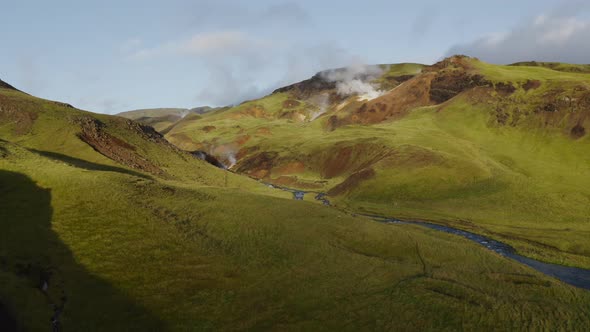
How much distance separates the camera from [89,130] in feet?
290

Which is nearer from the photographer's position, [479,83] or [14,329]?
[14,329]

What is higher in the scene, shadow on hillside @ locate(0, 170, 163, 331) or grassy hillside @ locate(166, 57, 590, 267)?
grassy hillside @ locate(166, 57, 590, 267)

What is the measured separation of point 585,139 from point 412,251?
9777cm

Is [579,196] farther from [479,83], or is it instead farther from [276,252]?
[479,83]

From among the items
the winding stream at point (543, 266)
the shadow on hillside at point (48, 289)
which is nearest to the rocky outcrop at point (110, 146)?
the shadow on hillside at point (48, 289)

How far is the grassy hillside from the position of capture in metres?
76.5

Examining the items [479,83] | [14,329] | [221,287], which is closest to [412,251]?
[221,287]

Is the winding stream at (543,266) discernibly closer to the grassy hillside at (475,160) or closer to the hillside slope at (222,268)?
the grassy hillside at (475,160)

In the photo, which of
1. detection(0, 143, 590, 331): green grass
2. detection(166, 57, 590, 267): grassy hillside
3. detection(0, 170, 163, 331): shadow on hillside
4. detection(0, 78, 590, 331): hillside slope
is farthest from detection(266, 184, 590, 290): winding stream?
detection(0, 170, 163, 331): shadow on hillside

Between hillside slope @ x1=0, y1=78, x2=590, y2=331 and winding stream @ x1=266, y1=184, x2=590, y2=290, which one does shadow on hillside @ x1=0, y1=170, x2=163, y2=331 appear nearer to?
hillside slope @ x1=0, y1=78, x2=590, y2=331

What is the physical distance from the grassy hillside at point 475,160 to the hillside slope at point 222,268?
2652cm

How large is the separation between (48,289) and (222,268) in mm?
13299

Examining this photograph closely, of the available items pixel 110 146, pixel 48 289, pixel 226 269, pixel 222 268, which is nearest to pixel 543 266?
pixel 226 269

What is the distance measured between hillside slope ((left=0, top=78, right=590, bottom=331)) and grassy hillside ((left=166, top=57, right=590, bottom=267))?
26516mm
